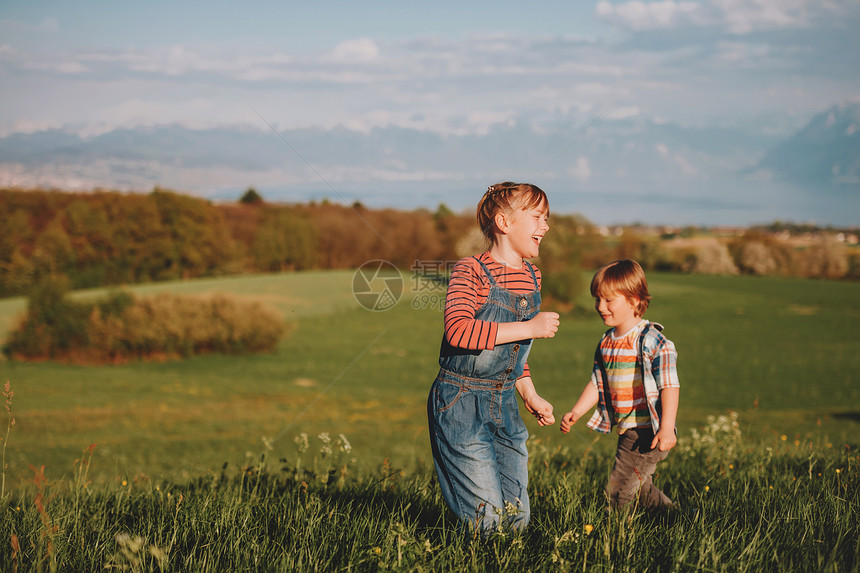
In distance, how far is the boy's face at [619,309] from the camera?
2955mm

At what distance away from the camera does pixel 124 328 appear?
1310 inches

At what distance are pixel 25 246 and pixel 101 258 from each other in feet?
15.0

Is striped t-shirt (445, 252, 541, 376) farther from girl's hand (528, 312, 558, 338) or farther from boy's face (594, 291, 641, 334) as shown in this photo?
boy's face (594, 291, 641, 334)

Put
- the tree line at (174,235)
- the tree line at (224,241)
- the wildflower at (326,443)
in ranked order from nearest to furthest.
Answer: the wildflower at (326,443), the tree line at (174,235), the tree line at (224,241)

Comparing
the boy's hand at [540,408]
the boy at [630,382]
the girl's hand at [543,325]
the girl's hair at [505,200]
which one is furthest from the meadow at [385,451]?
the girl's hair at [505,200]

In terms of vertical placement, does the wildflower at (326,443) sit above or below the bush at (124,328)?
above

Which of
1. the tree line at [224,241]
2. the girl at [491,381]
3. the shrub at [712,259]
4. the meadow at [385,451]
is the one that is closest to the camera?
the meadow at [385,451]

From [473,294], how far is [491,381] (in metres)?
0.39

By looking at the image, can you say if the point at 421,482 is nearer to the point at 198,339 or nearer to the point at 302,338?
the point at 198,339

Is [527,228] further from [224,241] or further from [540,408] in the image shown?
[224,241]

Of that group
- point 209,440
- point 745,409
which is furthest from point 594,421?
point 745,409

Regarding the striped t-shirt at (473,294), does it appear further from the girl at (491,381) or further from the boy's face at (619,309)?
the boy's face at (619,309)

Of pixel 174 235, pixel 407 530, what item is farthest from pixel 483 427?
pixel 174 235

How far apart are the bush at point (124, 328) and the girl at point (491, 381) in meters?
32.3
